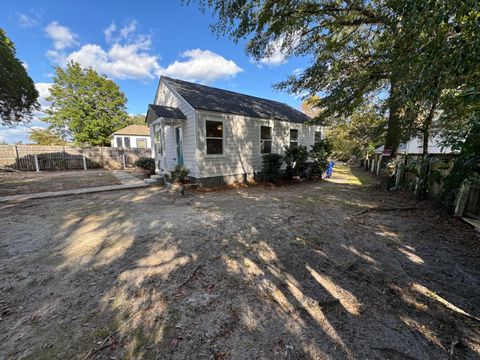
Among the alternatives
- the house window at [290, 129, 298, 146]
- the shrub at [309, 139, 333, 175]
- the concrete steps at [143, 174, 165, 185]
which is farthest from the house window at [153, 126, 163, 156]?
the shrub at [309, 139, 333, 175]

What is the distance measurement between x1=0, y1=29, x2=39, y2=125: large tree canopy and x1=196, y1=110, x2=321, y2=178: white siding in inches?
396

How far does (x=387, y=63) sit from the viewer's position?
15.2ft

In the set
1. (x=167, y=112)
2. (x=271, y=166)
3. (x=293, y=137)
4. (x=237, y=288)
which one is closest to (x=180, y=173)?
(x=167, y=112)

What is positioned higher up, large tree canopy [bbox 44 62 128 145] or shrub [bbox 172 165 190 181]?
large tree canopy [bbox 44 62 128 145]

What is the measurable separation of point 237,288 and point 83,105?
28.8m

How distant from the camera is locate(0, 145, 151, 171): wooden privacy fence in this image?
1253 cm

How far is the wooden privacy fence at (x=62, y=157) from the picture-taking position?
12.5 m

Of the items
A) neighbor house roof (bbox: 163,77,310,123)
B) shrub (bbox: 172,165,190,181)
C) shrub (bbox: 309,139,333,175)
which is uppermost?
neighbor house roof (bbox: 163,77,310,123)

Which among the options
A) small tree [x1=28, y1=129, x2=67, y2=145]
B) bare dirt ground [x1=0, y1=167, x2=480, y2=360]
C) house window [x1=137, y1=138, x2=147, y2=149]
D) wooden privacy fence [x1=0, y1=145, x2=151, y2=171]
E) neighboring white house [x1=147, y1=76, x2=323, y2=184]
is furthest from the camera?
small tree [x1=28, y1=129, x2=67, y2=145]

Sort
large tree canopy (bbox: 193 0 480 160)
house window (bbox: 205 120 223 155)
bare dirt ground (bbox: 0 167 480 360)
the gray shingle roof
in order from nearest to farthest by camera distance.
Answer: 1. bare dirt ground (bbox: 0 167 480 360)
2. large tree canopy (bbox: 193 0 480 160)
3. the gray shingle roof
4. house window (bbox: 205 120 223 155)

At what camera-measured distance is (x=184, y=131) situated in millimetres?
8000

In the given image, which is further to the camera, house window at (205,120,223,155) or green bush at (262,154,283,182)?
green bush at (262,154,283,182)

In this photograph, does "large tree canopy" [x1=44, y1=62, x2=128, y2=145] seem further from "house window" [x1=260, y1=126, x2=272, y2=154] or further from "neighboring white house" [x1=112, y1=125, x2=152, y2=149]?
"house window" [x1=260, y1=126, x2=272, y2=154]

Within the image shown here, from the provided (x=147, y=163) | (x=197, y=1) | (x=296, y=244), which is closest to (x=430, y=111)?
(x=296, y=244)
